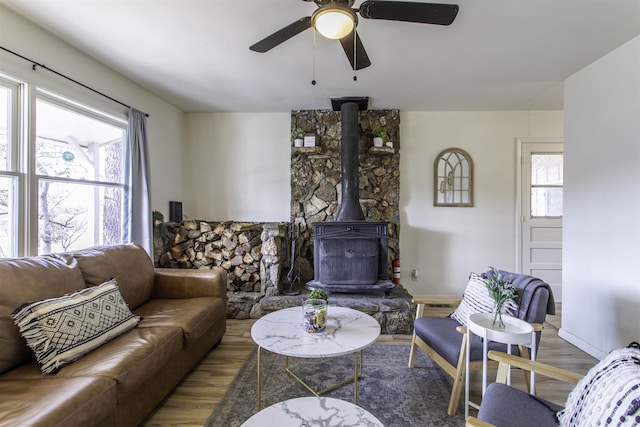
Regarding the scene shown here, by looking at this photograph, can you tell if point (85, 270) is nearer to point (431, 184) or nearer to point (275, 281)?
point (275, 281)

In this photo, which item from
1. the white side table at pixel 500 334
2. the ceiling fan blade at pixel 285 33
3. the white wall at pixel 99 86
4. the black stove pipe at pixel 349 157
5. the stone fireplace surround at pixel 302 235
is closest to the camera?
the white side table at pixel 500 334

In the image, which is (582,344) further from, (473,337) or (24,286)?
(24,286)

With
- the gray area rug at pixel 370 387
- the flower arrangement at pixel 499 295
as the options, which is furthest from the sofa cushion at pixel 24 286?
the flower arrangement at pixel 499 295

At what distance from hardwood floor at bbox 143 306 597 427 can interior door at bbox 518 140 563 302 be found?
0.98m

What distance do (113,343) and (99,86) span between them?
2272mm

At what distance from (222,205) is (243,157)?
0.73 metres

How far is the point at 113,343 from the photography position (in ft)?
5.31

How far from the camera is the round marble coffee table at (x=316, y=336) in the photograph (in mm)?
1550

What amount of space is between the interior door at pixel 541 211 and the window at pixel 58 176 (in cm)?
475

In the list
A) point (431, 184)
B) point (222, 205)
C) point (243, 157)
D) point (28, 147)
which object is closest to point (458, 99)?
point (431, 184)

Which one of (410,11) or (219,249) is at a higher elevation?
(410,11)

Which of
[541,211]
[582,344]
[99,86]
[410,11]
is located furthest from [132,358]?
[541,211]

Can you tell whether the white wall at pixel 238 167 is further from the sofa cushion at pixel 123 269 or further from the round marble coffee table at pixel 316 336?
the round marble coffee table at pixel 316 336

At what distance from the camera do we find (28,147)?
2.02 metres
